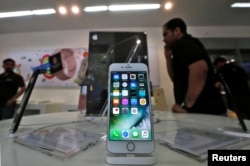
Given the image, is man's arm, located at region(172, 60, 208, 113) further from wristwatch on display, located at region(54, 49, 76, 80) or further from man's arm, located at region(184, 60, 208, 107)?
wristwatch on display, located at region(54, 49, 76, 80)

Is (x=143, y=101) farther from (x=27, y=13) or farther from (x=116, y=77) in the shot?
(x=27, y=13)

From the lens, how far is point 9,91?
9.46 ft

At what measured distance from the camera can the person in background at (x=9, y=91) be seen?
9.01ft

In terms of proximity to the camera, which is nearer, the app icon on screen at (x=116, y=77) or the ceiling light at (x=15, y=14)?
the app icon on screen at (x=116, y=77)

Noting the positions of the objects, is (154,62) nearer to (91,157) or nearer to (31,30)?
(31,30)

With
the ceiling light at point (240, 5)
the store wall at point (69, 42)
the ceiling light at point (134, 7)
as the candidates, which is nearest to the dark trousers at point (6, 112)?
the store wall at point (69, 42)

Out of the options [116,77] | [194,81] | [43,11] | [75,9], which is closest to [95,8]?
[75,9]

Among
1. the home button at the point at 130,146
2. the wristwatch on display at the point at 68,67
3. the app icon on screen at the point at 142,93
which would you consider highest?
the wristwatch on display at the point at 68,67

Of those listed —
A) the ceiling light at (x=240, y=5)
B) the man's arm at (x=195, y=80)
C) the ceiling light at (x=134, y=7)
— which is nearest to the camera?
the man's arm at (x=195, y=80)

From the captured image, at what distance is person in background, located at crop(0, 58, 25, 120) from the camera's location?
9.01 ft

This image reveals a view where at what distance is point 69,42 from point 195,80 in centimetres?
301

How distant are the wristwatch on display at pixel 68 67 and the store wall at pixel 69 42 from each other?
188mm

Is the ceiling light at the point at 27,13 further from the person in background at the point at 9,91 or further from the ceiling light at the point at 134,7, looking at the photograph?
the ceiling light at the point at 134,7

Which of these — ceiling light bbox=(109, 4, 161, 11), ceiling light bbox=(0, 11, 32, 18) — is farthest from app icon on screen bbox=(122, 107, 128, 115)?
ceiling light bbox=(0, 11, 32, 18)
